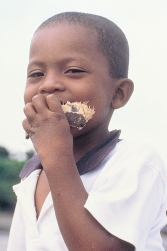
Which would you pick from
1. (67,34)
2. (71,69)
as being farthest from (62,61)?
(67,34)

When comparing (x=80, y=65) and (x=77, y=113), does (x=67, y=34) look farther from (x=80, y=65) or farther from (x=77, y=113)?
(x=77, y=113)

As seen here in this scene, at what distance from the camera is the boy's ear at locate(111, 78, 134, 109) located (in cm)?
221

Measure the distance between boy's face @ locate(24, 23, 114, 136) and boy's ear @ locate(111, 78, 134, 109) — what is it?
0.07 m

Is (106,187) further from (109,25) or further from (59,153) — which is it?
(109,25)

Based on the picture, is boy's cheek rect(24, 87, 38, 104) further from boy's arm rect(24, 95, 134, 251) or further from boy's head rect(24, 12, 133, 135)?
boy's arm rect(24, 95, 134, 251)

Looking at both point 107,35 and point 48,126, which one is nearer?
point 48,126

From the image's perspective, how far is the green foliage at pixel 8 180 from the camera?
13117 millimetres

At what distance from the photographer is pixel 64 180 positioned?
5.61 ft

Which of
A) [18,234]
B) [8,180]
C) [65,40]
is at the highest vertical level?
[8,180]

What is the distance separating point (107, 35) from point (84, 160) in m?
0.63

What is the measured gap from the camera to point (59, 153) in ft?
5.76

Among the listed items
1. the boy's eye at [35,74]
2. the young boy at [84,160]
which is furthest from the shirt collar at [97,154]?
the boy's eye at [35,74]

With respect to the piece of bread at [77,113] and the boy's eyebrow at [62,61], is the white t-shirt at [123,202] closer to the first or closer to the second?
the piece of bread at [77,113]

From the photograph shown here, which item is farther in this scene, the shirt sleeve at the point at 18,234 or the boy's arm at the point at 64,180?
the shirt sleeve at the point at 18,234
